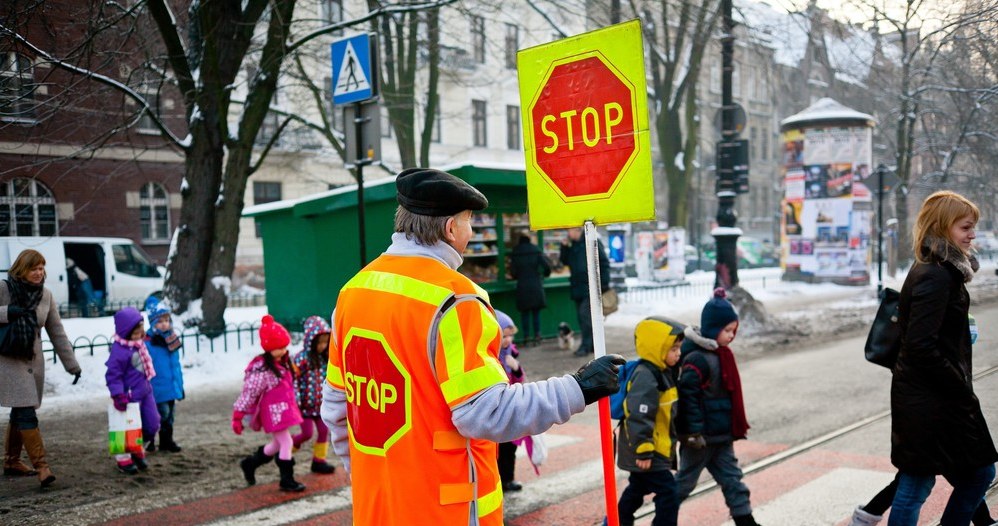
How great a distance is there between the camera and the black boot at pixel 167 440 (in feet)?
22.9

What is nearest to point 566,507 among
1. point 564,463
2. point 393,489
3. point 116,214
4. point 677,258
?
point 564,463

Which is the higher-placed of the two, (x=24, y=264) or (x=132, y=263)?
(x=24, y=264)

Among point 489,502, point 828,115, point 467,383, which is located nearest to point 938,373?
point 489,502

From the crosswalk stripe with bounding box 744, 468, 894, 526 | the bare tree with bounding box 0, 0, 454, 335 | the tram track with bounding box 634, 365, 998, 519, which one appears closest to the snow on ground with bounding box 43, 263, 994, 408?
the bare tree with bounding box 0, 0, 454, 335

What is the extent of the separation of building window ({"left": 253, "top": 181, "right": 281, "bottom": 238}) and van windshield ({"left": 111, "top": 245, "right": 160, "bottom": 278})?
11.0m

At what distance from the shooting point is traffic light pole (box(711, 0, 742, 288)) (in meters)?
13.5

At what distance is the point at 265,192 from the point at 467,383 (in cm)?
3091

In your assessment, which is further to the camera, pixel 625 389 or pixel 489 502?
pixel 625 389

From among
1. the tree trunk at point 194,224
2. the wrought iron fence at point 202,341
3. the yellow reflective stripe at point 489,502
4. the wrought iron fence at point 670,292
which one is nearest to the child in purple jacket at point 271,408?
the yellow reflective stripe at point 489,502

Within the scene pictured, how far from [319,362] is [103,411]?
155 inches

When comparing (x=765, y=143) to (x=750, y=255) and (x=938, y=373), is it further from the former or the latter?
(x=938, y=373)

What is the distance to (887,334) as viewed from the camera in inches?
159

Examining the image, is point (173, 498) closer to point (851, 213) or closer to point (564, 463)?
point (564, 463)

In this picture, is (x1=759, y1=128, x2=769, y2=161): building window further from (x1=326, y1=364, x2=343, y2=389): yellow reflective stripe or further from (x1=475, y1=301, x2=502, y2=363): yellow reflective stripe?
(x1=475, y1=301, x2=502, y2=363): yellow reflective stripe
